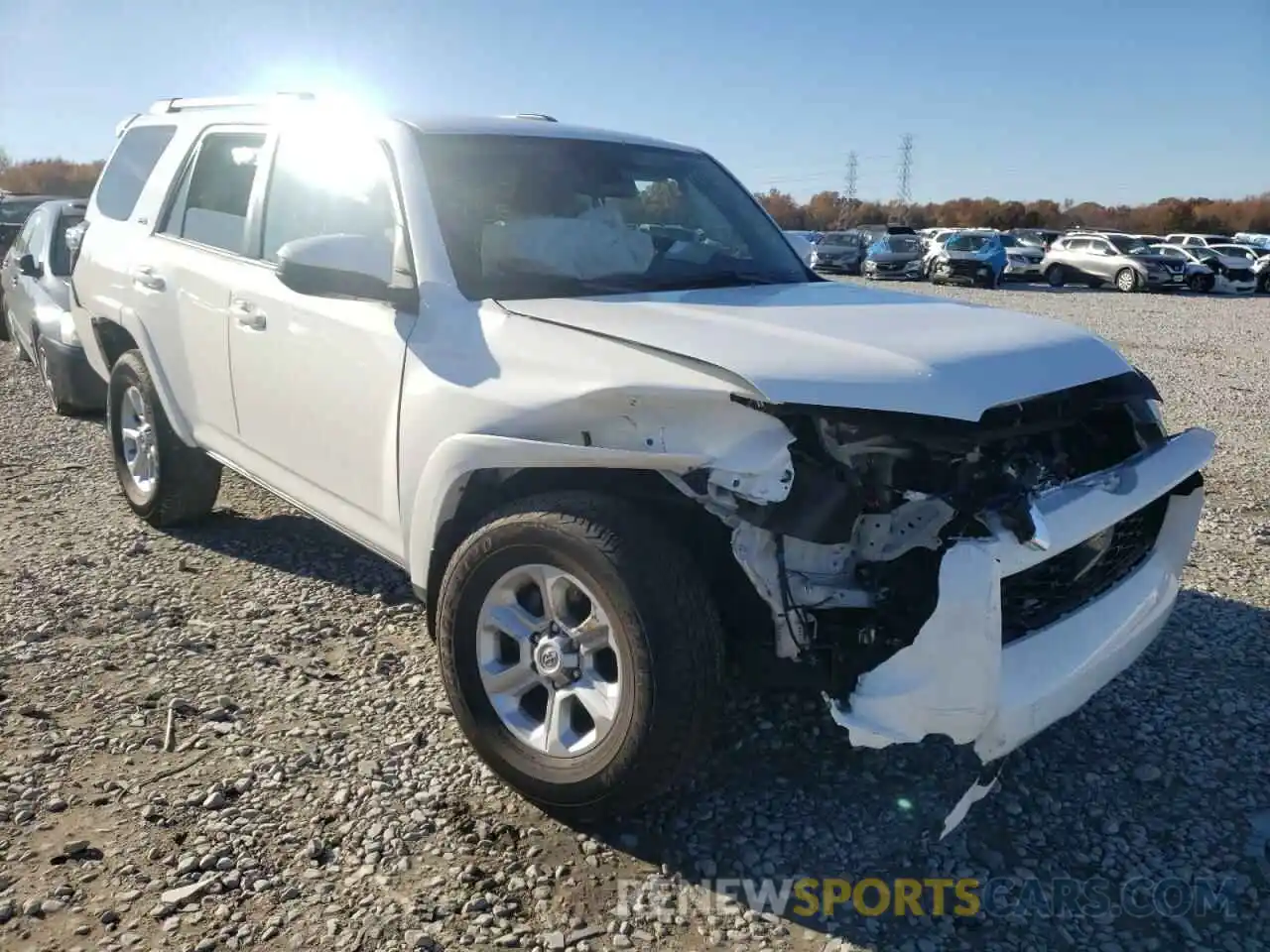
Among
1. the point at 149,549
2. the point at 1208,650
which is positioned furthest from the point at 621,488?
the point at 149,549

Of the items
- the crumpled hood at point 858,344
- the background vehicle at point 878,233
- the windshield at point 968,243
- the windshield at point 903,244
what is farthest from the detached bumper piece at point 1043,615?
the background vehicle at point 878,233

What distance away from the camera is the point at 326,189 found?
3656mm

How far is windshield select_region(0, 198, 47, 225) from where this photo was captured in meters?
12.8

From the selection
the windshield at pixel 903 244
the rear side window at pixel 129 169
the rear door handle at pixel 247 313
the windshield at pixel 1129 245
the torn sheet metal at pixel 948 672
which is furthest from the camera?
the windshield at pixel 903 244

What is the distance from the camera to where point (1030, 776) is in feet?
9.96

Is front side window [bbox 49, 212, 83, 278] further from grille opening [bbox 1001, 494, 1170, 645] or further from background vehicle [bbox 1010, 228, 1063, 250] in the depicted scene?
background vehicle [bbox 1010, 228, 1063, 250]

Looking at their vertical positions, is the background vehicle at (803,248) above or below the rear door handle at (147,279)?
above

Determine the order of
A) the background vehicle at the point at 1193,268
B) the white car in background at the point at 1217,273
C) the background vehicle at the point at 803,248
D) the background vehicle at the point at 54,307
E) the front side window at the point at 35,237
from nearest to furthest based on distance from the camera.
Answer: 1. the background vehicle at the point at 803,248
2. the background vehicle at the point at 54,307
3. the front side window at the point at 35,237
4. the background vehicle at the point at 1193,268
5. the white car in background at the point at 1217,273

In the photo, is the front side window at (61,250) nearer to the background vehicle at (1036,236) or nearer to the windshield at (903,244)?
the windshield at (903,244)

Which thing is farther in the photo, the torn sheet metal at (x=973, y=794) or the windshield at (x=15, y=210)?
the windshield at (x=15, y=210)

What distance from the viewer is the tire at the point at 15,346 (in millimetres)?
9360

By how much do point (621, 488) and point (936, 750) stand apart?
132 cm

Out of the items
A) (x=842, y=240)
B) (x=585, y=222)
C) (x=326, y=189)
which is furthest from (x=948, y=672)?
(x=842, y=240)

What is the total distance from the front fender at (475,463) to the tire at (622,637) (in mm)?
119
